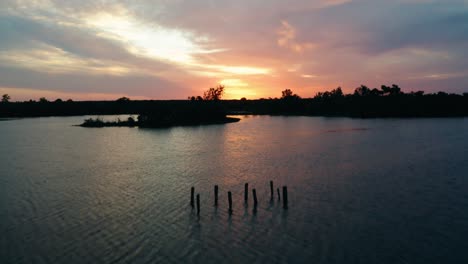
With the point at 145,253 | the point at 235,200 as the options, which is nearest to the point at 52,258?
the point at 145,253

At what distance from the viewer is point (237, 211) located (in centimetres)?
2430

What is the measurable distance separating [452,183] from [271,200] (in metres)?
19.4

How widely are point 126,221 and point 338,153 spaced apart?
128 ft

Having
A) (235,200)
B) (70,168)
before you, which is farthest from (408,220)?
(70,168)

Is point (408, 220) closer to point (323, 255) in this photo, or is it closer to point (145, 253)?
point (323, 255)

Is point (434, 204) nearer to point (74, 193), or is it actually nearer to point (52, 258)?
point (52, 258)

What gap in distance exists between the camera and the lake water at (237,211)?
58.7ft

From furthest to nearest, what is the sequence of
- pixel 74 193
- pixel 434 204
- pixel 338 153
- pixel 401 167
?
pixel 338 153, pixel 401 167, pixel 74 193, pixel 434 204

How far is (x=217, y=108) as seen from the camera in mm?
138125

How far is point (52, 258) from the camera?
56.9 ft

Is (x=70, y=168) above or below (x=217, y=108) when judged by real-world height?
below

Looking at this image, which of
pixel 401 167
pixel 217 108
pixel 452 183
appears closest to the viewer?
pixel 452 183

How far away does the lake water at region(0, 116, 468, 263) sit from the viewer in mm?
17906

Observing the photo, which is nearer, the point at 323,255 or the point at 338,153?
the point at 323,255
